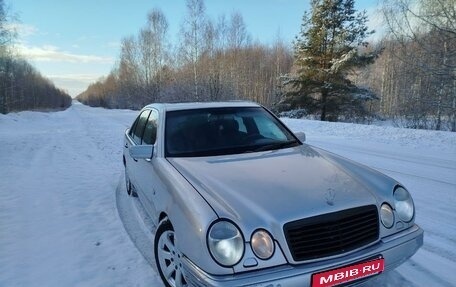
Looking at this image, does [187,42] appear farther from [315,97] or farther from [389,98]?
[389,98]

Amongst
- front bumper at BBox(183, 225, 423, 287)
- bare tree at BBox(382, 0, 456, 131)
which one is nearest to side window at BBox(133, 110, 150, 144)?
front bumper at BBox(183, 225, 423, 287)

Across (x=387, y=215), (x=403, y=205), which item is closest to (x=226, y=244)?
(x=387, y=215)

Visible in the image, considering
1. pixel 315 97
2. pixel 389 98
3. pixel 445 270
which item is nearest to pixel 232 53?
pixel 315 97

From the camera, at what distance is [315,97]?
26500 millimetres

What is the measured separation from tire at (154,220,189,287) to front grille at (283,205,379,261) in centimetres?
94

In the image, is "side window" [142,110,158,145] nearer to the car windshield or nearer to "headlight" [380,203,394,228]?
the car windshield

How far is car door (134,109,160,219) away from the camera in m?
3.68

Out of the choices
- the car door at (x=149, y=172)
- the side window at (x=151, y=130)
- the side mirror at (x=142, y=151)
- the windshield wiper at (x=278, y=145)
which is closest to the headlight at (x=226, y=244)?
the car door at (x=149, y=172)

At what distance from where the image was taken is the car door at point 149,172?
3680mm

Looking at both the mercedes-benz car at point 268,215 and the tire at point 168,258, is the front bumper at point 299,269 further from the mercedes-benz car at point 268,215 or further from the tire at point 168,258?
the tire at point 168,258

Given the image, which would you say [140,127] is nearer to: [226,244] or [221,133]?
[221,133]

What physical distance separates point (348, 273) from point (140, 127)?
11.9 ft

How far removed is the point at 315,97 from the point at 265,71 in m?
19.4

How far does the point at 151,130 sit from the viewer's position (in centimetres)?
434
